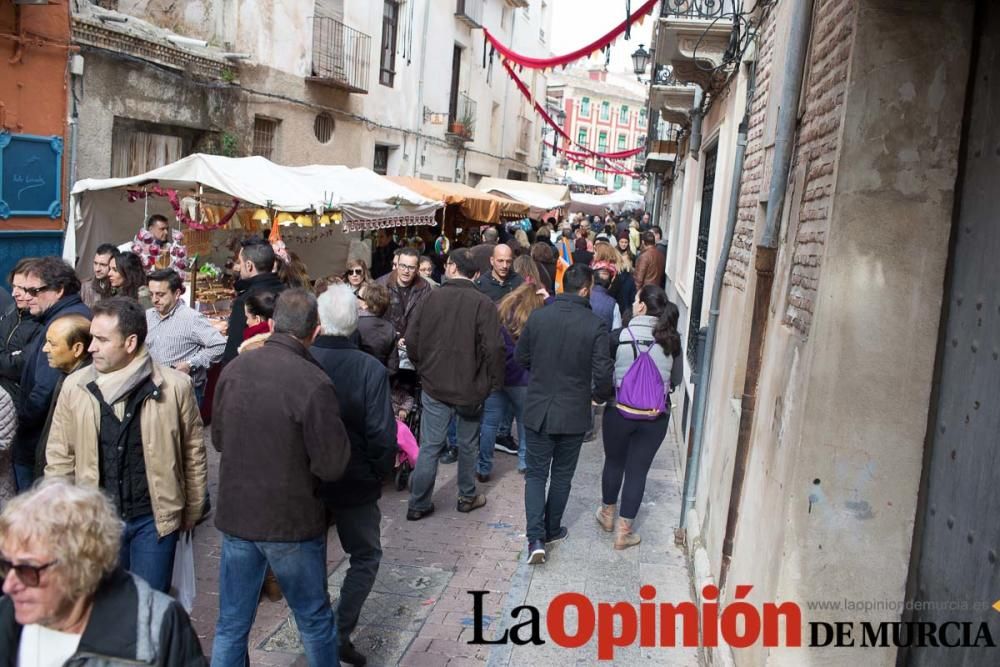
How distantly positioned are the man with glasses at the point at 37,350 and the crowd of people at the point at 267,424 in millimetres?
10

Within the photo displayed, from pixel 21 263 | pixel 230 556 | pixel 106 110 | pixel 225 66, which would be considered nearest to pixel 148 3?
pixel 225 66

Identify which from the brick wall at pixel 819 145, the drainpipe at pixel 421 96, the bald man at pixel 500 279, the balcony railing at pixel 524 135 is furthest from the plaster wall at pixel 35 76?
the balcony railing at pixel 524 135

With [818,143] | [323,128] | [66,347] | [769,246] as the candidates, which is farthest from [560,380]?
[323,128]

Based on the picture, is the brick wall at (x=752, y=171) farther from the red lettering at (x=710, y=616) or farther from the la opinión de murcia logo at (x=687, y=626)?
the la opinión de murcia logo at (x=687, y=626)

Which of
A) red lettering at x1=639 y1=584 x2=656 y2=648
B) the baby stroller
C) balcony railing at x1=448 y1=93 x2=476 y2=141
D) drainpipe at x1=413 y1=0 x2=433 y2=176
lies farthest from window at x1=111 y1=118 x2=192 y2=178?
balcony railing at x1=448 y1=93 x2=476 y2=141

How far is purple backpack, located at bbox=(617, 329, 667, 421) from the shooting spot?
18.9ft

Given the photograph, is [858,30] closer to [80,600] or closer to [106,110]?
[80,600]

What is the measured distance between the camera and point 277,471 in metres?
3.51

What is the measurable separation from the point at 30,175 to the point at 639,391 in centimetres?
799

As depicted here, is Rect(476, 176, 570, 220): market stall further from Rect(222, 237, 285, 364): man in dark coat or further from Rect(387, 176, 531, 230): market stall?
Rect(222, 237, 285, 364): man in dark coat

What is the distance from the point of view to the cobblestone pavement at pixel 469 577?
4.57 metres

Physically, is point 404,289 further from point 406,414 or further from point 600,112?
point 600,112

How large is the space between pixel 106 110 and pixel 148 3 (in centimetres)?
351

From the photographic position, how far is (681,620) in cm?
512
